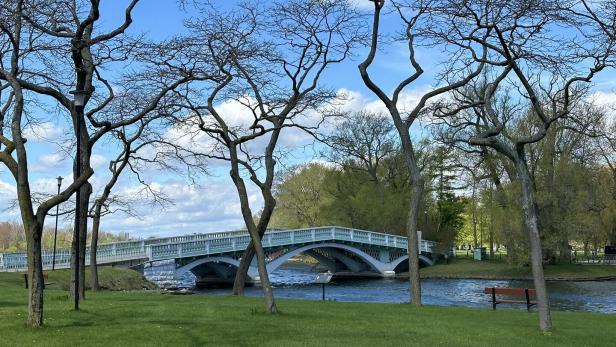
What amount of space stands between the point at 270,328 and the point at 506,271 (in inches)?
1742

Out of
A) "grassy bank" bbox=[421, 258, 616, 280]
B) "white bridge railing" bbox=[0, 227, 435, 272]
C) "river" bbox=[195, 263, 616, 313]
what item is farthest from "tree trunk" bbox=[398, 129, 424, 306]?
"grassy bank" bbox=[421, 258, 616, 280]

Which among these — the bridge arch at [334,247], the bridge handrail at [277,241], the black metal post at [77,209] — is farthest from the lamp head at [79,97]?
the bridge arch at [334,247]

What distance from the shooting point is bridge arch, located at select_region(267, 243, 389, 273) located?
54906 millimetres

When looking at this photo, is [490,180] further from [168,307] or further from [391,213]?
[168,307]

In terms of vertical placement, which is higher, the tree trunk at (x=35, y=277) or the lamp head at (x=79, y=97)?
the lamp head at (x=79, y=97)

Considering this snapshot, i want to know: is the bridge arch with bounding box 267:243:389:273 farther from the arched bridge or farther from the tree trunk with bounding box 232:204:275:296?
the tree trunk with bounding box 232:204:275:296

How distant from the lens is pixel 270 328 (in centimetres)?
1151

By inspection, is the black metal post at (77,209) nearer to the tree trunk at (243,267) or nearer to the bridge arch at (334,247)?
the tree trunk at (243,267)

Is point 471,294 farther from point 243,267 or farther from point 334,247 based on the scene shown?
point 334,247

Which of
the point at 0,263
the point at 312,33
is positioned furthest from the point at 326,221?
the point at 312,33

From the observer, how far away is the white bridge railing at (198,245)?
3881cm

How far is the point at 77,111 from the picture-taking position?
12734mm

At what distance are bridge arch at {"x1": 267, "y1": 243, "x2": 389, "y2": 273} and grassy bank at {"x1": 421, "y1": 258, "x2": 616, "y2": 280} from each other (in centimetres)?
458

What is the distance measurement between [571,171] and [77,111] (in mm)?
40706
